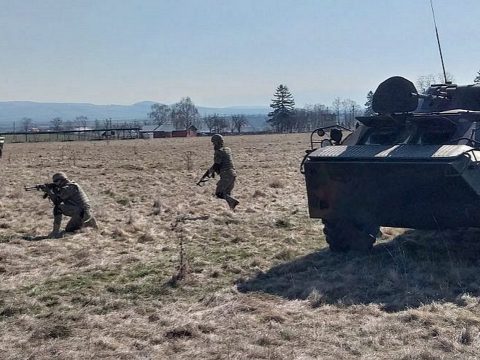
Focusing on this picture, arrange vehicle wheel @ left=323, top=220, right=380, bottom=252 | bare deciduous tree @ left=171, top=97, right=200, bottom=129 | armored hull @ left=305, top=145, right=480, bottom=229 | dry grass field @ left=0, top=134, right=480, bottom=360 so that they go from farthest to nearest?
bare deciduous tree @ left=171, top=97, right=200, bottom=129 < vehicle wheel @ left=323, top=220, right=380, bottom=252 < armored hull @ left=305, top=145, right=480, bottom=229 < dry grass field @ left=0, top=134, right=480, bottom=360

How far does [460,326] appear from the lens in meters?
5.64

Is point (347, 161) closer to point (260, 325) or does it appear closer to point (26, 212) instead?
point (260, 325)

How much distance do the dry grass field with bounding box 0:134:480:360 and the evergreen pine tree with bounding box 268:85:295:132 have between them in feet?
269

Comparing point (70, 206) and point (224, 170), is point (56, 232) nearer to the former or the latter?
point (70, 206)

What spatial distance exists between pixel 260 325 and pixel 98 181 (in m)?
14.8

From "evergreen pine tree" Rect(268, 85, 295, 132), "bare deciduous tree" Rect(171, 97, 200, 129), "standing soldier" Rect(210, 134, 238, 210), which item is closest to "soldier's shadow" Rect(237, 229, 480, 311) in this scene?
"standing soldier" Rect(210, 134, 238, 210)

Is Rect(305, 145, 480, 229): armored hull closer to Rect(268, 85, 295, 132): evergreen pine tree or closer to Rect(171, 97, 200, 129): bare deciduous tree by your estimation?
Rect(268, 85, 295, 132): evergreen pine tree

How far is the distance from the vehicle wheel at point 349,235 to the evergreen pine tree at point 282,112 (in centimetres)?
8545

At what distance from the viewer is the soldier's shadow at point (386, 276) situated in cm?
666

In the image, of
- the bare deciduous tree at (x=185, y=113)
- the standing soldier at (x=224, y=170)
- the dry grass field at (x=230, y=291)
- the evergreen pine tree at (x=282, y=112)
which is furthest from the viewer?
the bare deciduous tree at (x=185, y=113)

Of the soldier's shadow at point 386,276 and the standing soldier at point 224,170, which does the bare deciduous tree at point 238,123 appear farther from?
the soldier's shadow at point 386,276

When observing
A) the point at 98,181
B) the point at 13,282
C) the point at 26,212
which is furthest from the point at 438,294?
the point at 98,181

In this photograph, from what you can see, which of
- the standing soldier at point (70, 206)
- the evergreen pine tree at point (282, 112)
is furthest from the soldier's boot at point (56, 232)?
the evergreen pine tree at point (282, 112)

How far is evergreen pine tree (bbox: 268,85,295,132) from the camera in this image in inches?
3703
